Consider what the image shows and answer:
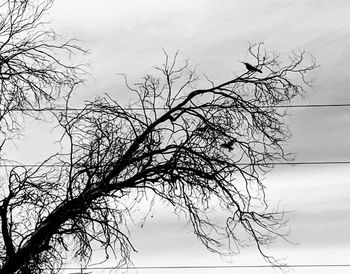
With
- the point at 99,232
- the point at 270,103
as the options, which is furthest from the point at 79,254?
the point at 270,103

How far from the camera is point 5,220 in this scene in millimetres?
15141

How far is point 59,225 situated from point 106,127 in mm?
1569

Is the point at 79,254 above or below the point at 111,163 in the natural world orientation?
below

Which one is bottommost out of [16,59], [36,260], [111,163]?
[36,260]

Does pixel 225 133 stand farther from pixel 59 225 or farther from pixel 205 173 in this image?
pixel 59 225

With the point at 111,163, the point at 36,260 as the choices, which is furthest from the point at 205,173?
the point at 36,260

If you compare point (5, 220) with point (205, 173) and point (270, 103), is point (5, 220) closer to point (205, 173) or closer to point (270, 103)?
point (205, 173)

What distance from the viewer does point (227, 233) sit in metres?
15.1

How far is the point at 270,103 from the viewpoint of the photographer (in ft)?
50.0

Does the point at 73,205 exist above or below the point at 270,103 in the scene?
below

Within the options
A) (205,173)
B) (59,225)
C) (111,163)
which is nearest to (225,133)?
(205,173)

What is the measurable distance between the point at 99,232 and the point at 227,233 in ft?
6.05

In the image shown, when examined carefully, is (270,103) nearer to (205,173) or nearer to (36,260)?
(205,173)

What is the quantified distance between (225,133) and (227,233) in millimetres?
1443
